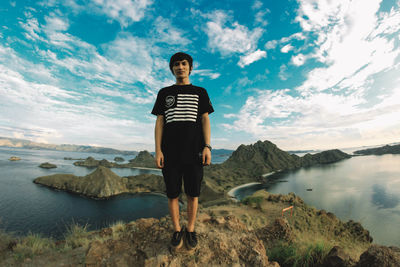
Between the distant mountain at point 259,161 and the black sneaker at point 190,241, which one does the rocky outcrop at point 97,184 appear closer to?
the distant mountain at point 259,161

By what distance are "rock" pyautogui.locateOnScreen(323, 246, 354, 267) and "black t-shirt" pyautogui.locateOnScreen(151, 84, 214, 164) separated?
273cm

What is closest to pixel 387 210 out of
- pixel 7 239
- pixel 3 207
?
pixel 7 239

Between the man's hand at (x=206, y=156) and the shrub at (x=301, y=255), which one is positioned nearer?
the man's hand at (x=206, y=156)

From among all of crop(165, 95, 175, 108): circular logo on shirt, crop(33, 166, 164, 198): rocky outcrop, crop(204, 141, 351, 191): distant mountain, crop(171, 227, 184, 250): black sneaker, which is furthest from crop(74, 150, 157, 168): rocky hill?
crop(165, 95, 175, 108): circular logo on shirt

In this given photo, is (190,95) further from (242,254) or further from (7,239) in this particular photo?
(7,239)

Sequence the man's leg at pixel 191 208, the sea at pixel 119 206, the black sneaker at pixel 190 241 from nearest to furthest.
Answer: the black sneaker at pixel 190 241 → the man's leg at pixel 191 208 → the sea at pixel 119 206

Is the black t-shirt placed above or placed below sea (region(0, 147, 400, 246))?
above

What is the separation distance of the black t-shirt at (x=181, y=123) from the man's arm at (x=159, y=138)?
6 centimetres

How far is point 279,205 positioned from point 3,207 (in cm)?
5962

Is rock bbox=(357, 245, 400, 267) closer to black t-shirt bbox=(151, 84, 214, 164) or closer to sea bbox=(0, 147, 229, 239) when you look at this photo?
black t-shirt bbox=(151, 84, 214, 164)

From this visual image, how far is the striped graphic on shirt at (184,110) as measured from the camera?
223cm

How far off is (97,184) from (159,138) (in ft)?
201

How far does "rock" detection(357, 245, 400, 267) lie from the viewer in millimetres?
2098

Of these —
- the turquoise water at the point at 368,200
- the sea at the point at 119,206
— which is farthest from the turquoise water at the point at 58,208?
the turquoise water at the point at 368,200
